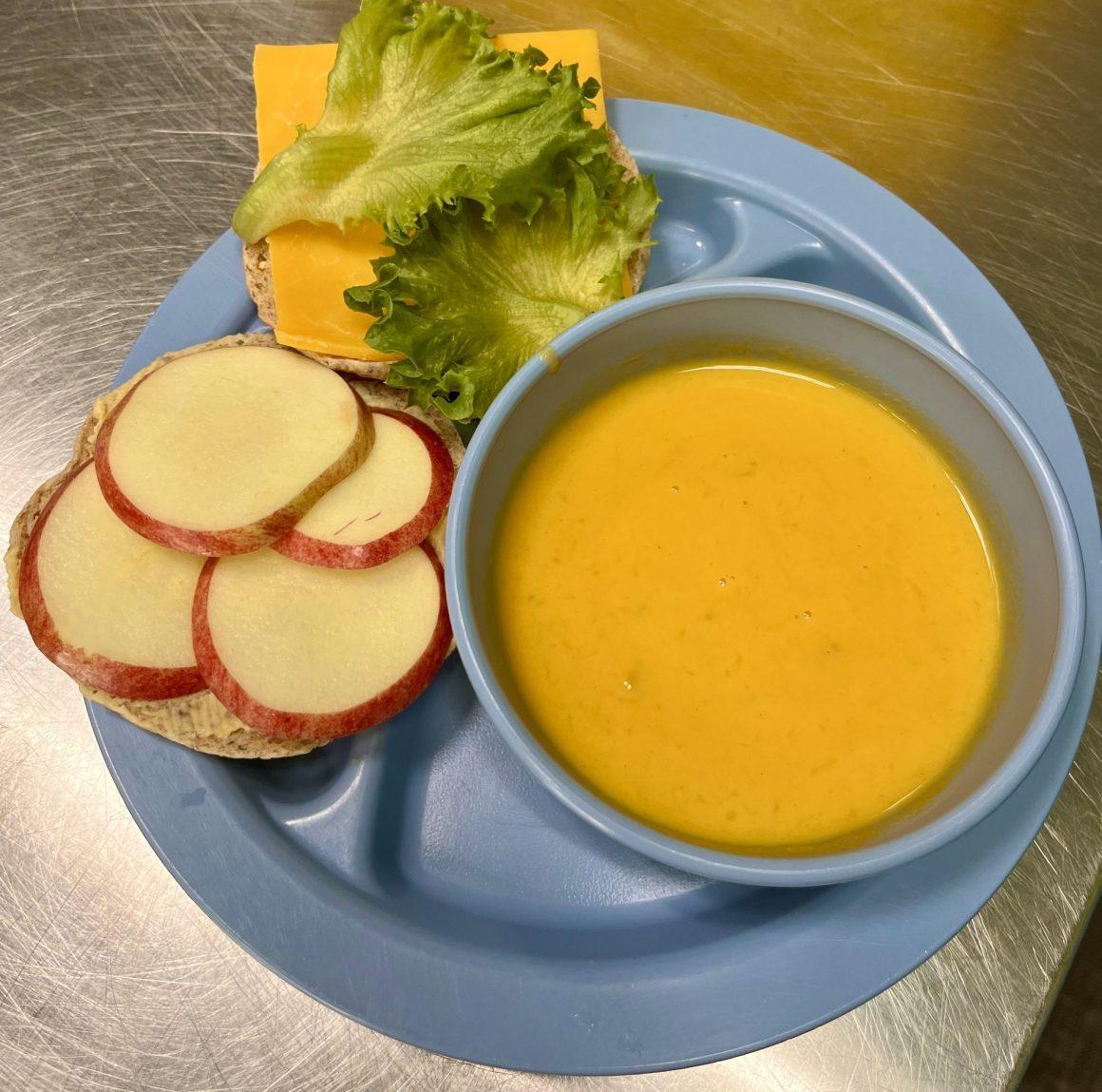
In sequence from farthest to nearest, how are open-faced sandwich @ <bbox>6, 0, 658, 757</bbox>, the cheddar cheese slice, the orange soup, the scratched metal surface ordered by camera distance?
the scratched metal surface
the cheddar cheese slice
open-faced sandwich @ <bbox>6, 0, 658, 757</bbox>
the orange soup

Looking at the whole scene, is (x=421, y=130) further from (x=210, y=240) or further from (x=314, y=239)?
(x=210, y=240)

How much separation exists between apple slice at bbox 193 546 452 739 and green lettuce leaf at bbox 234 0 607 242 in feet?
1.64

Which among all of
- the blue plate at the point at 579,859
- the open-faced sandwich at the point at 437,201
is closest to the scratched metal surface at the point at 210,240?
the blue plate at the point at 579,859

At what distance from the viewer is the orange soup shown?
44.1 inches

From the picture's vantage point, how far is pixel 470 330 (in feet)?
4.33

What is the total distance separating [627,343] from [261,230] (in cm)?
59

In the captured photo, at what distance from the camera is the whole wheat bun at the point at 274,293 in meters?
1.39

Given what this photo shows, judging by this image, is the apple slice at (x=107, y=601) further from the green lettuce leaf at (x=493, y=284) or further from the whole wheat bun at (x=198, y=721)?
the green lettuce leaf at (x=493, y=284)

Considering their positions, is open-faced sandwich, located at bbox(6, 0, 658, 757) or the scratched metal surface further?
the scratched metal surface

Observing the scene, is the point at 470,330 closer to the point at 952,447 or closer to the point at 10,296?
the point at 952,447

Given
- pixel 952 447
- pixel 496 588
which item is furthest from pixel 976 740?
pixel 496 588

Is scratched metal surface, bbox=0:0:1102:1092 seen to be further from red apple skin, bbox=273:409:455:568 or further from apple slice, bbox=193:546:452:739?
red apple skin, bbox=273:409:455:568

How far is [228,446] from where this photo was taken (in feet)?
4.19

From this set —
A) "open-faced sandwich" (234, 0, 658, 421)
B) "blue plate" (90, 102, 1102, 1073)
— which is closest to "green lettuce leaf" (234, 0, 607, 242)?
"open-faced sandwich" (234, 0, 658, 421)
